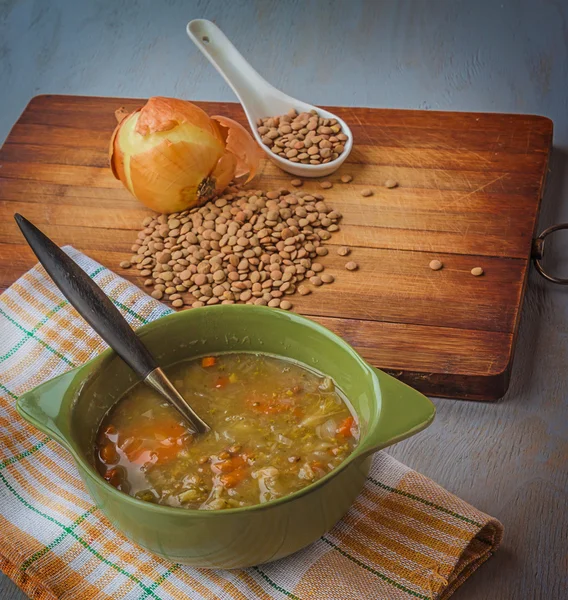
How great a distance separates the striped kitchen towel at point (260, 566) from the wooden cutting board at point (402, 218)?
351mm

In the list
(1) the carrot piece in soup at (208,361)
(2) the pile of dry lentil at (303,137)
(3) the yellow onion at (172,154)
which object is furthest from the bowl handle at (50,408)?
(2) the pile of dry lentil at (303,137)

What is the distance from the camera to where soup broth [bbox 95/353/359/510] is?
3.92 feet

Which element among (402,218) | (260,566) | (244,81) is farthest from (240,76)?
(260,566)

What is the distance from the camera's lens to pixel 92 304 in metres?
1.30

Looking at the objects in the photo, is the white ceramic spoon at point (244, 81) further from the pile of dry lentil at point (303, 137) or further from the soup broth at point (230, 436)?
the soup broth at point (230, 436)

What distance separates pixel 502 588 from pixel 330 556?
26 cm

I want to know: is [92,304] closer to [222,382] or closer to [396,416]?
[222,382]

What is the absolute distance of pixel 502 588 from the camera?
1.33 meters

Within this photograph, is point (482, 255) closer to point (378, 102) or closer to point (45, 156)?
point (378, 102)

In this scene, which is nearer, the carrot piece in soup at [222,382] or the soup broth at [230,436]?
the soup broth at [230,436]

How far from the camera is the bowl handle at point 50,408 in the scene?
1.18 m

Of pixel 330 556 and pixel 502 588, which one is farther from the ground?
pixel 330 556

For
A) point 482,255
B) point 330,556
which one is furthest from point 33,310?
point 482,255

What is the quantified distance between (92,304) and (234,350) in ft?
0.75
